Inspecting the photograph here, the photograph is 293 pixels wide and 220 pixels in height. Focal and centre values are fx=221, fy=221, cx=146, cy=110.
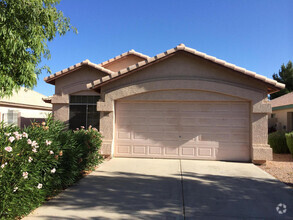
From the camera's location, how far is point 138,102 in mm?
9570

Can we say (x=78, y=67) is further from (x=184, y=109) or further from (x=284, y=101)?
(x=284, y=101)

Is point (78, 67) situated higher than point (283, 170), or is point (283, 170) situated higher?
point (78, 67)

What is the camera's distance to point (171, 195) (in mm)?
5129

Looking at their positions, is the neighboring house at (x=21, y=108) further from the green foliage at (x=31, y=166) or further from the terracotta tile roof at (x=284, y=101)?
the terracotta tile roof at (x=284, y=101)

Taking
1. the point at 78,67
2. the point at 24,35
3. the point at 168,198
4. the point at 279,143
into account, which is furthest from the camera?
the point at 279,143

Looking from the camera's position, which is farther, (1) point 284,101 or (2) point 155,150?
(1) point 284,101

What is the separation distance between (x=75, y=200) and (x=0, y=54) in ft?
19.5

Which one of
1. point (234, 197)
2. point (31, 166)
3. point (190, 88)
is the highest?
point (190, 88)

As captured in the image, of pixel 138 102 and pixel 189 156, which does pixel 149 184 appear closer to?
pixel 189 156

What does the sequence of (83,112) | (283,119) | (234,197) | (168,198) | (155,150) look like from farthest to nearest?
1. (283,119)
2. (83,112)
3. (155,150)
4. (234,197)
5. (168,198)

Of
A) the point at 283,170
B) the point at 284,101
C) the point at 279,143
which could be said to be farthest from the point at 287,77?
the point at 283,170

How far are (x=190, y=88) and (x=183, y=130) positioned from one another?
69.5 inches

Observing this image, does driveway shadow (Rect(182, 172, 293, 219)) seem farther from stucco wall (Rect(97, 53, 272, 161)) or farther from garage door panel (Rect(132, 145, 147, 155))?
garage door panel (Rect(132, 145, 147, 155))

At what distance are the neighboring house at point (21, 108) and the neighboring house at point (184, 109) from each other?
907 centimetres
